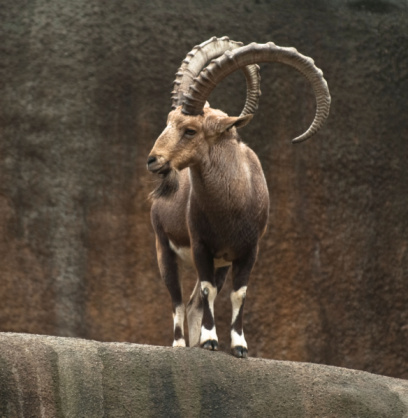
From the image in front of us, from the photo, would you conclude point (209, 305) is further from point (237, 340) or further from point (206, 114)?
point (206, 114)

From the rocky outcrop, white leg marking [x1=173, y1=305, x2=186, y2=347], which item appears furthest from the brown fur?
the rocky outcrop

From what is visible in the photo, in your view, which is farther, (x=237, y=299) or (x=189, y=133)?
(x=237, y=299)

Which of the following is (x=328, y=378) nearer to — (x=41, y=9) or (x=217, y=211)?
(x=217, y=211)

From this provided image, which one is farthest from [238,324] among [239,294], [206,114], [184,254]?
[206,114]

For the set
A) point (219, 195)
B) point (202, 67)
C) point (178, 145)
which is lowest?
point (219, 195)

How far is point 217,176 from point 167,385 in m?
1.83

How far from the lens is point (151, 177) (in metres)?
11.7

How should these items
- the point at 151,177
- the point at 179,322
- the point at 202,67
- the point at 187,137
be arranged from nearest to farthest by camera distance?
the point at 187,137, the point at 179,322, the point at 202,67, the point at 151,177

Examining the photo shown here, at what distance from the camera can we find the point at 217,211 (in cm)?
840

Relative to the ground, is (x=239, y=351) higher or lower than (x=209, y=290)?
Result: lower

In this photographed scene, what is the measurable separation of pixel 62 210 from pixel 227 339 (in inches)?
95.2

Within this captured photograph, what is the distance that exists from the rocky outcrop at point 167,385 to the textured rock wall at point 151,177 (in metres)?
3.33

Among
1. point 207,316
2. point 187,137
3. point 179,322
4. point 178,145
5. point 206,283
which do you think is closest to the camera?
point 178,145

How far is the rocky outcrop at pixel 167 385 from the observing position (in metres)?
6.93
